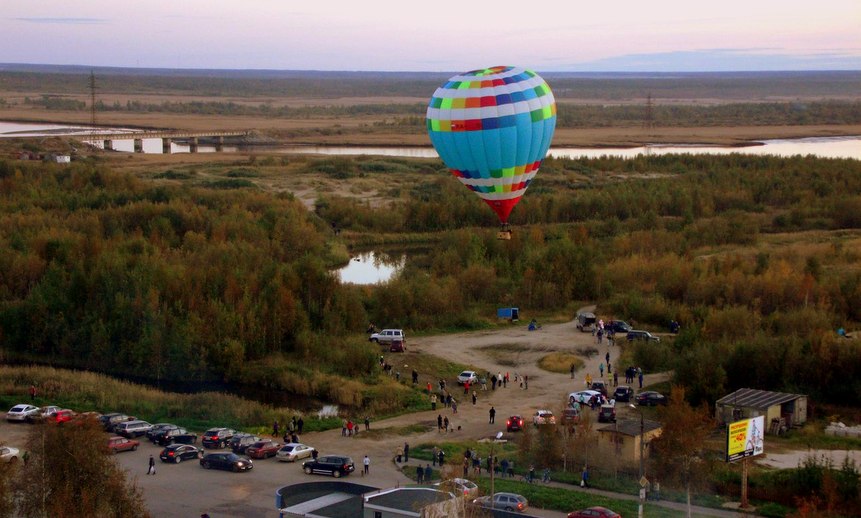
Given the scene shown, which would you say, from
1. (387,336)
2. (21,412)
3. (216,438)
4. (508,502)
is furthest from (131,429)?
(387,336)

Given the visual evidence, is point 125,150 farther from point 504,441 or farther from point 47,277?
point 504,441

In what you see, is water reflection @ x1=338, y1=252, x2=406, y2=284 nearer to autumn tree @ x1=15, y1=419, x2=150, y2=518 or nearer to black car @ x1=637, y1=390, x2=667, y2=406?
black car @ x1=637, y1=390, x2=667, y2=406

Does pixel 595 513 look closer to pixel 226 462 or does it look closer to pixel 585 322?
pixel 226 462

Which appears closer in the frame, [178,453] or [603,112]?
[178,453]

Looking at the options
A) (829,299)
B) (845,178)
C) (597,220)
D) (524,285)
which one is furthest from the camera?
(845,178)

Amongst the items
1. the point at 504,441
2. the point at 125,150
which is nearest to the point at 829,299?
the point at 504,441

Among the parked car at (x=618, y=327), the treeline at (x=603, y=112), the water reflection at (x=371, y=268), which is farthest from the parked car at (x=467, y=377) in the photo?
the treeline at (x=603, y=112)
